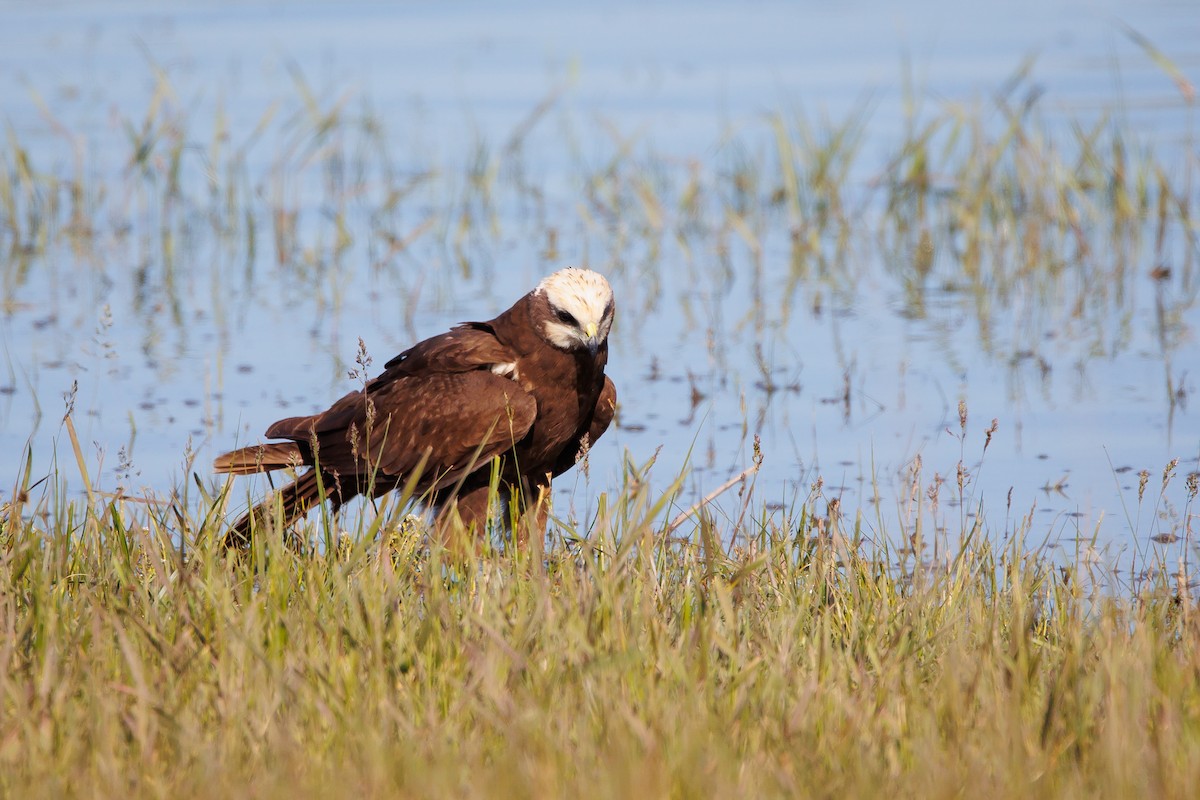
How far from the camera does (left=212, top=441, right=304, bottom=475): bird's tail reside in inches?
203

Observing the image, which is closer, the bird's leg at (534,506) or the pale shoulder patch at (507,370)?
the bird's leg at (534,506)

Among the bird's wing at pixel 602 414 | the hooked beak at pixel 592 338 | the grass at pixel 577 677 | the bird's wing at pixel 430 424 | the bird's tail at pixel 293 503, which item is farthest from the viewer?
the bird's wing at pixel 602 414

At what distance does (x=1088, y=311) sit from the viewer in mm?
8305

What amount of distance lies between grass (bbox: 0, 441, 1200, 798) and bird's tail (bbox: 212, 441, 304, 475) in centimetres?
84

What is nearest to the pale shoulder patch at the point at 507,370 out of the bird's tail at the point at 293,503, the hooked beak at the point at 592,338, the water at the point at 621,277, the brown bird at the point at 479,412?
the brown bird at the point at 479,412

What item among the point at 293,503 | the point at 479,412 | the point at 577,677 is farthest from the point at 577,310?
the point at 577,677

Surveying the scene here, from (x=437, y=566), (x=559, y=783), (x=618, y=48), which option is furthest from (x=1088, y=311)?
(x=618, y=48)

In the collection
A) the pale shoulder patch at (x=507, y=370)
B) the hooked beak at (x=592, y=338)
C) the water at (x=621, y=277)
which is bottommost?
the water at (x=621, y=277)

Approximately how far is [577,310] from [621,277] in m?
4.05

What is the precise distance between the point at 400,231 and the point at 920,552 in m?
6.51

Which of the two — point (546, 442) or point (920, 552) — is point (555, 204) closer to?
point (546, 442)

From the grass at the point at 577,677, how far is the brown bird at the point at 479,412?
2.75 feet

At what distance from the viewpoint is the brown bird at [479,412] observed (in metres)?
5.05

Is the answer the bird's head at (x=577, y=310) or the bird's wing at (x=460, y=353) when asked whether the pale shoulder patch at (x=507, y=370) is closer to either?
the bird's wing at (x=460, y=353)
